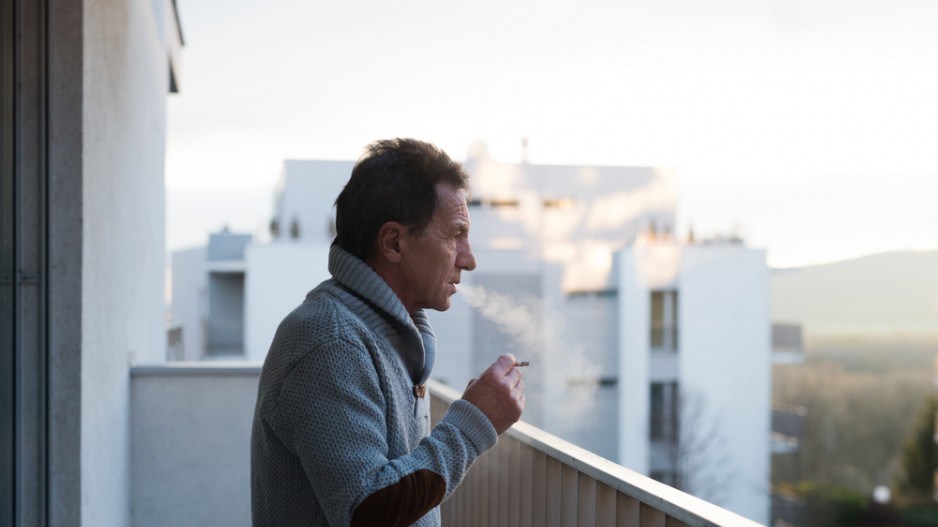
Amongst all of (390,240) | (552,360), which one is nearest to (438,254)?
(390,240)

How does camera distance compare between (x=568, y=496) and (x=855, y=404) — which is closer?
(x=568, y=496)

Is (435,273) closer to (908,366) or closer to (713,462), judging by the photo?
(713,462)

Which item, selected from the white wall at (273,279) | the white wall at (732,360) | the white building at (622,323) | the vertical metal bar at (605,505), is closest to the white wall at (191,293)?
the white wall at (273,279)

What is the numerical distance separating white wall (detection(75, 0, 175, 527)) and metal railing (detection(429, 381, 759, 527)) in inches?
35.1

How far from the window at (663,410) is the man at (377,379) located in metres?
20.0

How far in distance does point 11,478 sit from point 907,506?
24.9 m

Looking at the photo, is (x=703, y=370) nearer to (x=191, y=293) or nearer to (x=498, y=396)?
(x=191, y=293)

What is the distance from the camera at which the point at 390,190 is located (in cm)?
86

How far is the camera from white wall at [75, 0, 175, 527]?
2.08 m

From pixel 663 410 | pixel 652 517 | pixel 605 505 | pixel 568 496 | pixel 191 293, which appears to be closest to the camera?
pixel 652 517

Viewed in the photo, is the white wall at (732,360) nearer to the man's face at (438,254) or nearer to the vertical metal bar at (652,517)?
the vertical metal bar at (652,517)

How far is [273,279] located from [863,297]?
52.8ft

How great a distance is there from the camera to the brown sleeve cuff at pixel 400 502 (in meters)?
0.72

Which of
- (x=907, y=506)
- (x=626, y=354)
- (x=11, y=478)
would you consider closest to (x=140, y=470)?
(x=11, y=478)
